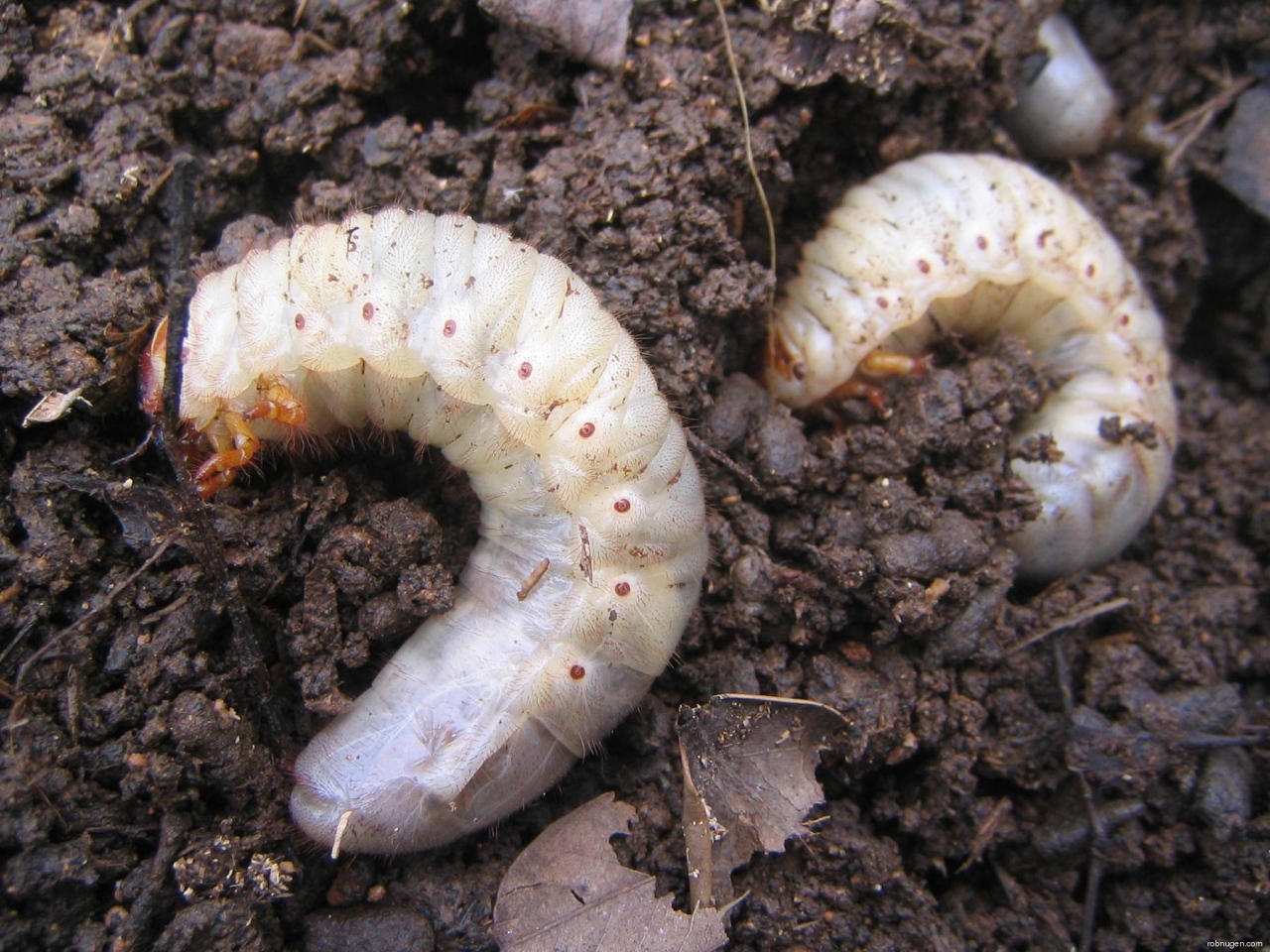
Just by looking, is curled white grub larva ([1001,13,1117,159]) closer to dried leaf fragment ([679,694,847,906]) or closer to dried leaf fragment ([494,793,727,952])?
dried leaf fragment ([679,694,847,906])

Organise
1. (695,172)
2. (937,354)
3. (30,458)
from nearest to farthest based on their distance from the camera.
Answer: (30,458) → (695,172) → (937,354)

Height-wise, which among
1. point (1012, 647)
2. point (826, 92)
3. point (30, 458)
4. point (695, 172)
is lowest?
point (30, 458)

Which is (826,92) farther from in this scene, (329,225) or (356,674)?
(356,674)

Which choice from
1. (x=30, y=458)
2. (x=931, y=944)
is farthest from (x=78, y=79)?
(x=931, y=944)

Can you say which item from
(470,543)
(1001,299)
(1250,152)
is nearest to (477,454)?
(470,543)


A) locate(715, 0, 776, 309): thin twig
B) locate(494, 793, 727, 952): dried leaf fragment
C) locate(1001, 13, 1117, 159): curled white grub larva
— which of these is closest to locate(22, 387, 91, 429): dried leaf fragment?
locate(494, 793, 727, 952): dried leaf fragment

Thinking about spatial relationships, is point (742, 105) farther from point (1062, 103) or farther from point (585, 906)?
point (585, 906)

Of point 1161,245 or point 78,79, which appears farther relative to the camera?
point 1161,245
